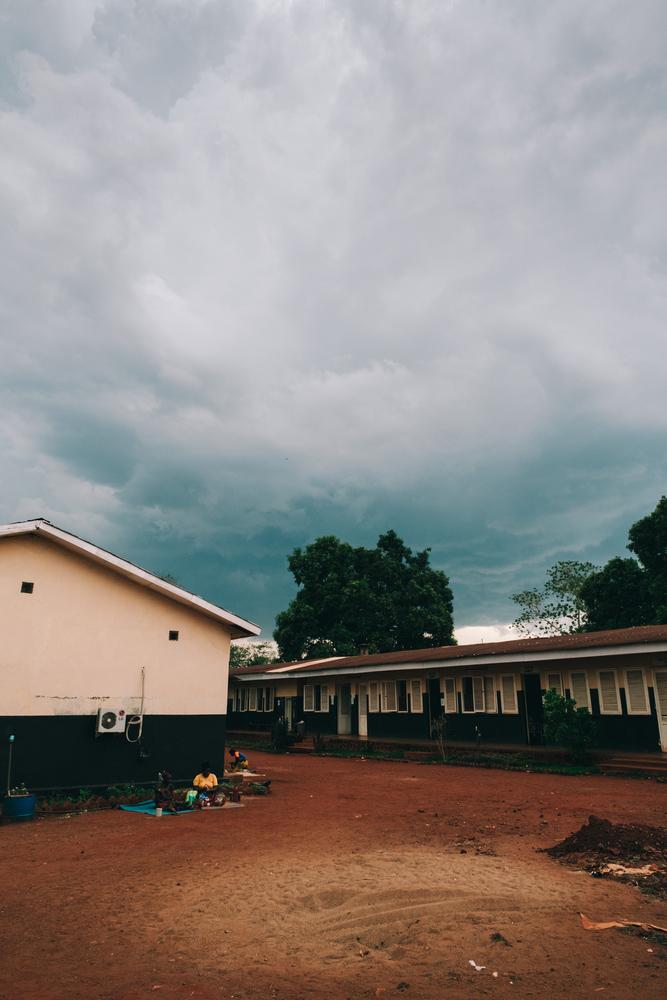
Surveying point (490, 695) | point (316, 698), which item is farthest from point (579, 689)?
point (316, 698)

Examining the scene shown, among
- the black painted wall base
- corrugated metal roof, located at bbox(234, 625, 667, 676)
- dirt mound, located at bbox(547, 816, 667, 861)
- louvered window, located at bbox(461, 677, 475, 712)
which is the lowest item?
dirt mound, located at bbox(547, 816, 667, 861)

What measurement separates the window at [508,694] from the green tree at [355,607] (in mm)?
24991

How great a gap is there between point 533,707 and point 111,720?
1547cm

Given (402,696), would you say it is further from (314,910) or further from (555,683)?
(314,910)

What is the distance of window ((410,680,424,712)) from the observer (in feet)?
91.8

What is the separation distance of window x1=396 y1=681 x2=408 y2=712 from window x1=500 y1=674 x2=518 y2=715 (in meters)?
5.45

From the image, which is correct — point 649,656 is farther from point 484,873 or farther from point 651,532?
point 651,532

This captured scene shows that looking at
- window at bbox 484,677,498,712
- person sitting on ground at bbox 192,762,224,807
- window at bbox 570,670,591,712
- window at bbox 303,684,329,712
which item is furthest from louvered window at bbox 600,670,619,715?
window at bbox 303,684,329,712

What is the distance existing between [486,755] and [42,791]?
14328 mm

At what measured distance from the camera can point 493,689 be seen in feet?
81.9

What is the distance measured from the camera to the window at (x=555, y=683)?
891 inches

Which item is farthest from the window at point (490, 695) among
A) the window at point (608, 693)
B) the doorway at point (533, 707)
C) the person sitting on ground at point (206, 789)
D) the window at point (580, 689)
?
the person sitting on ground at point (206, 789)

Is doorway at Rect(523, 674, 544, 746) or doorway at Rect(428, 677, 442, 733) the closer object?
doorway at Rect(523, 674, 544, 746)

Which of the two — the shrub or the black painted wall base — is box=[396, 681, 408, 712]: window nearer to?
the shrub
